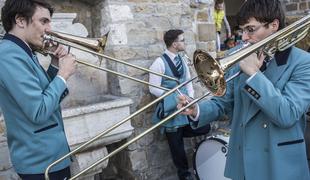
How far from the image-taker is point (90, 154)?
2789mm

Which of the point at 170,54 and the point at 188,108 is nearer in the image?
the point at 188,108

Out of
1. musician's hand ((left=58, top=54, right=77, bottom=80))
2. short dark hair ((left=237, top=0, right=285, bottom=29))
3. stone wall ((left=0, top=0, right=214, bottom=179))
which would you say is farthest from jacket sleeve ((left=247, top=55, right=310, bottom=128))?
stone wall ((left=0, top=0, right=214, bottom=179))

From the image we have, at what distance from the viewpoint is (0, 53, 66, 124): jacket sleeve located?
5.08ft

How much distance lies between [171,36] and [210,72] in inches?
71.8

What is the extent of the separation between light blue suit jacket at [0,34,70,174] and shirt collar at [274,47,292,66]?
0.97 m

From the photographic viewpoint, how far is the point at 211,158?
3.21 metres

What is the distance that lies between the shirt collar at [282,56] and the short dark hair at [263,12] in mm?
120

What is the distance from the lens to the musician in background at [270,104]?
145 centimetres

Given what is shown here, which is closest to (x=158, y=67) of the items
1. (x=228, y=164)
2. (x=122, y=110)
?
(x=122, y=110)

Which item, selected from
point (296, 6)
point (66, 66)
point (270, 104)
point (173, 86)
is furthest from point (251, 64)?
point (296, 6)

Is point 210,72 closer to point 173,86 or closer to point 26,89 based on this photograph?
point 26,89

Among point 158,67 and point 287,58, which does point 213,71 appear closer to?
point 287,58

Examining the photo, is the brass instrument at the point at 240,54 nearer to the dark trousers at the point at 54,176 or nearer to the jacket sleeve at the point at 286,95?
the jacket sleeve at the point at 286,95

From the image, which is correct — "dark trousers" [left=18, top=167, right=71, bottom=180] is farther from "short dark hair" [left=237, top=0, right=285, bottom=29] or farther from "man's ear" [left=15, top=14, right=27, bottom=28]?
"short dark hair" [left=237, top=0, right=285, bottom=29]
